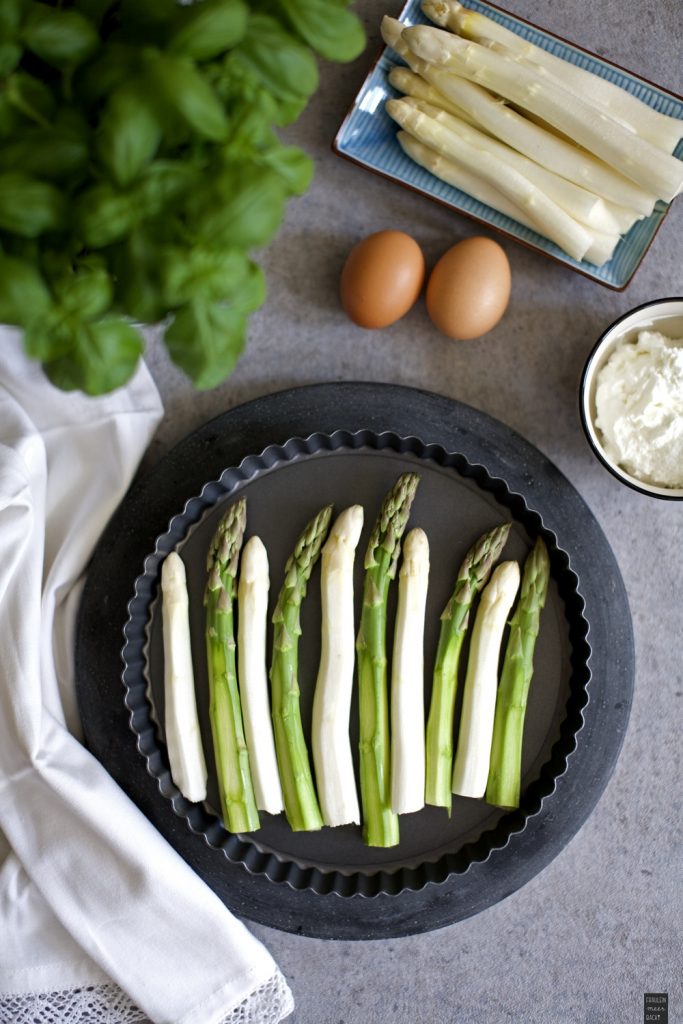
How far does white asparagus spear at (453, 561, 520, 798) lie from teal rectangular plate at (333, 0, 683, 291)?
40 cm

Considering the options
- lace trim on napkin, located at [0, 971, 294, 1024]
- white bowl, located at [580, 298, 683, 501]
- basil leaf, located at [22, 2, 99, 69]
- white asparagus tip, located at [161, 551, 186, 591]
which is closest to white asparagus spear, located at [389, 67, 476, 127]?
white bowl, located at [580, 298, 683, 501]

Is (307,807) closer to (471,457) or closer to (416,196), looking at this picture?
(471,457)

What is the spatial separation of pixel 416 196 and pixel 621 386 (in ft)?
1.20

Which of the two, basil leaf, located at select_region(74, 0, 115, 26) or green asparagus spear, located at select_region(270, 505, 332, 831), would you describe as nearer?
basil leaf, located at select_region(74, 0, 115, 26)

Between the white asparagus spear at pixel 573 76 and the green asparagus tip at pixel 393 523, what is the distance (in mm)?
506

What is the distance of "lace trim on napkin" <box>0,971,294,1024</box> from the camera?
108cm

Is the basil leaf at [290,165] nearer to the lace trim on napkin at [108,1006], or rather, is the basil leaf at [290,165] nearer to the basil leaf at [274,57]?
the basil leaf at [274,57]

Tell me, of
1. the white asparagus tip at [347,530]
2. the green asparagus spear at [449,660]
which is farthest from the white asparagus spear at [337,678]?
the green asparagus spear at [449,660]

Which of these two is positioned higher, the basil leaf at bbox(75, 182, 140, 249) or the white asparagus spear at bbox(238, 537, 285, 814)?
the basil leaf at bbox(75, 182, 140, 249)

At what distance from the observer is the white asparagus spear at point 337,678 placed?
1091mm

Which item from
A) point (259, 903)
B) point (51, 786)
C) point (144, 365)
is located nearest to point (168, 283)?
point (144, 365)

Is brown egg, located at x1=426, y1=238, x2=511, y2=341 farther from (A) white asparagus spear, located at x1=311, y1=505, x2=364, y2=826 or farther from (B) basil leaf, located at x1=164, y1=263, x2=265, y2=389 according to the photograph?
(B) basil leaf, located at x1=164, y1=263, x2=265, y2=389

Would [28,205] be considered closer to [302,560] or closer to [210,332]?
[210,332]

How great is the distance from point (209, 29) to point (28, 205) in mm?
174
